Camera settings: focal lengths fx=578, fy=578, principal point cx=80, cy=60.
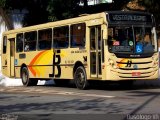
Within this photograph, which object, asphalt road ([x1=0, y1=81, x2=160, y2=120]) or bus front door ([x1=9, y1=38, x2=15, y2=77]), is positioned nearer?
asphalt road ([x1=0, y1=81, x2=160, y2=120])

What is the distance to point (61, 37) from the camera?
24141mm

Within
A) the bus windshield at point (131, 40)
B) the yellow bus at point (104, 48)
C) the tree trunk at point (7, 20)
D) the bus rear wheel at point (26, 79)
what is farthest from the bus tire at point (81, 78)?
the tree trunk at point (7, 20)

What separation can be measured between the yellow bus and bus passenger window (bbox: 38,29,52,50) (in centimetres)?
5

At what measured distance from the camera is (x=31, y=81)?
27750mm

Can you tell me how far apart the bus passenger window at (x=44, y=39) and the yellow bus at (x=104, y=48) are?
47 mm

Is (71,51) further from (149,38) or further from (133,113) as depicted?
(133,113)

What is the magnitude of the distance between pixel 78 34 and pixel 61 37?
1.50 m

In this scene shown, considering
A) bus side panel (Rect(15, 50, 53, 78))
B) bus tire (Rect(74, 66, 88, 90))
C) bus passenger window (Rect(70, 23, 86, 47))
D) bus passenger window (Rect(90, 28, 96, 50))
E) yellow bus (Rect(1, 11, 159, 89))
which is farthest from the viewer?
bus side panel (Rect(15, 50, 53, 78))

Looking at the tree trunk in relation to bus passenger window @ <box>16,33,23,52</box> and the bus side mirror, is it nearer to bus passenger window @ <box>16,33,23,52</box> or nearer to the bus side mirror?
bus passenger window @ <box>16,33,23,52</box>

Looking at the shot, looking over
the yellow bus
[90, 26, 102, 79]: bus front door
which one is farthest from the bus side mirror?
[90, 26, 102, 79]: bus front door

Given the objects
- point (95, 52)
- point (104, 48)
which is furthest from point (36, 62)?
point (104, 48)

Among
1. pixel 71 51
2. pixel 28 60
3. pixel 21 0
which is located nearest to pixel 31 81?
pixel 28 60

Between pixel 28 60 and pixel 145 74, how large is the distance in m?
7.53

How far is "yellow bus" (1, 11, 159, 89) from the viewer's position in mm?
21125
